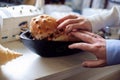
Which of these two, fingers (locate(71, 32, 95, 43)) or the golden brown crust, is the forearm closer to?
fingers (locate(71, 32, 95, 43))

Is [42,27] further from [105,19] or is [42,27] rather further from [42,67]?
[105,19]

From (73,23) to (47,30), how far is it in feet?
0.28

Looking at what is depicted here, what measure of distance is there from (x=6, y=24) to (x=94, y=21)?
0.29 m

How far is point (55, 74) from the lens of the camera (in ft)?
1.82

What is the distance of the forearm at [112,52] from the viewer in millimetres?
562

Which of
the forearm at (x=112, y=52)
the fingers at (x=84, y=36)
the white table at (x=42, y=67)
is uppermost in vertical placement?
the fingers at (x=84, y=36)

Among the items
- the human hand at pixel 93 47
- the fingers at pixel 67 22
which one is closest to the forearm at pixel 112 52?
the human hand at pixel 93 47

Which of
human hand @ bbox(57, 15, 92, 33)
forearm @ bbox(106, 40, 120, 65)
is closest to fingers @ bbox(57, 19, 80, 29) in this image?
human hand @ bbox(57, 15, 92, 33)

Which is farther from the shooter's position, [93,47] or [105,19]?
[105,19]

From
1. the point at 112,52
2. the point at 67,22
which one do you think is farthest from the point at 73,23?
the point at 112,52

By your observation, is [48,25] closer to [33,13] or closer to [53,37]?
[53,37]

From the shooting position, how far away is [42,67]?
574 millimetres

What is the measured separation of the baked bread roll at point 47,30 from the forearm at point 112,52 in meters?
0.11

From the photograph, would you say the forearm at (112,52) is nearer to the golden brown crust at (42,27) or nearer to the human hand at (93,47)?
the human hand at (93,47)
